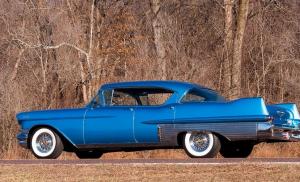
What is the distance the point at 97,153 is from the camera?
1580 cm

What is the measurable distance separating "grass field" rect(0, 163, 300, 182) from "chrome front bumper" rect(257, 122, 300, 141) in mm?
1364

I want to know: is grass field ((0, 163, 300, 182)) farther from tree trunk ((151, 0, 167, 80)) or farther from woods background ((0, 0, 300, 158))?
tree trunk ((151, 0, 167, 80))

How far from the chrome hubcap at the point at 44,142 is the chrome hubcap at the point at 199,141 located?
2751 millimetres

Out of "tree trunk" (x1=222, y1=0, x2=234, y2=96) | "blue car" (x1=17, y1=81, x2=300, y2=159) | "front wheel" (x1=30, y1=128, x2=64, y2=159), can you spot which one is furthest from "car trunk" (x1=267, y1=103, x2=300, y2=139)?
"tree trunk" (x1=222, y1=0, x2=234, y2=96)

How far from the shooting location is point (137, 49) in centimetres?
2664

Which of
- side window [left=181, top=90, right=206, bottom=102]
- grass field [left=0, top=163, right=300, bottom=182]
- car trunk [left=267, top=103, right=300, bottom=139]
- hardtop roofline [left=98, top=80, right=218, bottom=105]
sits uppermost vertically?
hardtop roofline [left=98, top=80, right=218, bottom=105]

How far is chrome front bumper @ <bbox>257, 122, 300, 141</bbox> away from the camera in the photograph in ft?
42.8

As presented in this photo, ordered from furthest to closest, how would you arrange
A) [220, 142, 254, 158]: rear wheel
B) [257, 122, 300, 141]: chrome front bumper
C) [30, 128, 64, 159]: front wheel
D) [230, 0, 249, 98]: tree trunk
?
[230, 0, 249, 98]: tree trunk
[220, 142, 254, 158]: rear wheel
[30, 128, 64, 159]: front wheel
[257, 122, 300, 141]: chrome front bumper

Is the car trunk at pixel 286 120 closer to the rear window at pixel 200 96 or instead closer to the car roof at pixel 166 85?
the rear window at pixel 200 96

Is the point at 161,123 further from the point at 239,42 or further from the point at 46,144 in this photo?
the point at 239,42

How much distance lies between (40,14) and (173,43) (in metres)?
5.48

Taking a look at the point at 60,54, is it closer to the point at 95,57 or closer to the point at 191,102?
the point at 95,57

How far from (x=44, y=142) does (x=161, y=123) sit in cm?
249

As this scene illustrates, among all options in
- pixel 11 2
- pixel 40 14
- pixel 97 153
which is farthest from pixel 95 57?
pixel 97 153
